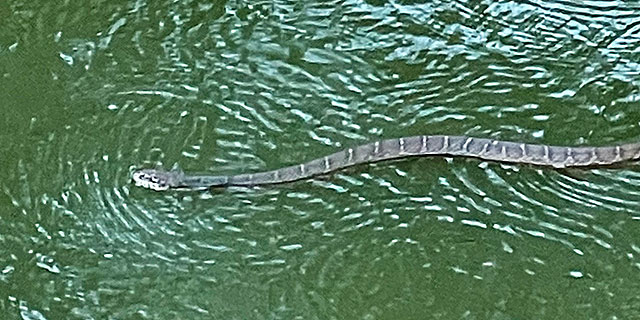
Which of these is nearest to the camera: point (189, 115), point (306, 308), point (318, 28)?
point (306, 308)

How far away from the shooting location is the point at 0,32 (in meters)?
7.24

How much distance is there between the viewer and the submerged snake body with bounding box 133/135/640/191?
617 cm

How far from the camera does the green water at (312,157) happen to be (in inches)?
227

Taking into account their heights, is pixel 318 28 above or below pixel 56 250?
above

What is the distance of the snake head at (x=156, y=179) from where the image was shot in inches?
243

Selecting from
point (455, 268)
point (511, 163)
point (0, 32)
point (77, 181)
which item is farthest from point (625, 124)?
point (0, 32)

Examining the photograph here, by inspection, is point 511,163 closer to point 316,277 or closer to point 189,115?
point 316,277

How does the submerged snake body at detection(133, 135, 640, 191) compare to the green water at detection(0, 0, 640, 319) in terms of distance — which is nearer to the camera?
the green water at detection(0, 0, 640, 319)

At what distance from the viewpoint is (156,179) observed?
6.18m

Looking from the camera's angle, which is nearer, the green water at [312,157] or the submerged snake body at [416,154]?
the green water at [312,157]

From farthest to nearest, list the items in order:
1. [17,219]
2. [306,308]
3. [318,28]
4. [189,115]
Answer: [318,28] → [189,115] → [17,219] → [306,308]

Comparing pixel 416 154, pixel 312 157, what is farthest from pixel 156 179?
pixel 416 154

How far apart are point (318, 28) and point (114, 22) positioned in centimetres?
129

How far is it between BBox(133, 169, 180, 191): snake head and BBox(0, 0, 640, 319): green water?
1.8 inches
